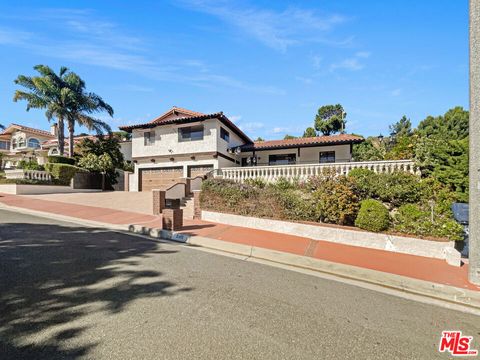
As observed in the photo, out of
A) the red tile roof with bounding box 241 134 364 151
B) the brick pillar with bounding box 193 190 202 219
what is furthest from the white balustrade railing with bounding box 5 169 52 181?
the red tile roof with bounding box 241 134 364 151

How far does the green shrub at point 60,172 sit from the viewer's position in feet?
62.0

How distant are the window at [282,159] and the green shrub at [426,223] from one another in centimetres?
1234

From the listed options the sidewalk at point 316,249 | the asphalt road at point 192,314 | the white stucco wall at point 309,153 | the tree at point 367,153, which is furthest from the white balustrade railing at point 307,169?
the tree at point 367,153

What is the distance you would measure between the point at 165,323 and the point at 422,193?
8.93m

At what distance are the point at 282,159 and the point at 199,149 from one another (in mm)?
7216

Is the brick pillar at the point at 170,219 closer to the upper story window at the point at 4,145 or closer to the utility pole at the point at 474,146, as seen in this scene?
the utility pole at the point at 474,146

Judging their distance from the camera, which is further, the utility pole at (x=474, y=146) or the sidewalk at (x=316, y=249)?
the sidewalk at (x=316, y=249)

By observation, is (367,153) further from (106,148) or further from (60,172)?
(60,172)

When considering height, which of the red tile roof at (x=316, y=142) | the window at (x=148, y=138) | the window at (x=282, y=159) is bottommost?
the window at (x=282, y=159)

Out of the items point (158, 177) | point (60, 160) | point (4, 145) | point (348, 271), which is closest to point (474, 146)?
point (348, 271)

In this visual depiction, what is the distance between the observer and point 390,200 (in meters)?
8.39

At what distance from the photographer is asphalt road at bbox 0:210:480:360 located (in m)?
2.44

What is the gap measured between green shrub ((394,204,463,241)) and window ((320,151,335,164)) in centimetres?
1131

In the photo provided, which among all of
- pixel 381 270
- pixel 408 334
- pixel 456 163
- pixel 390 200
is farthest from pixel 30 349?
pixel 456 163
